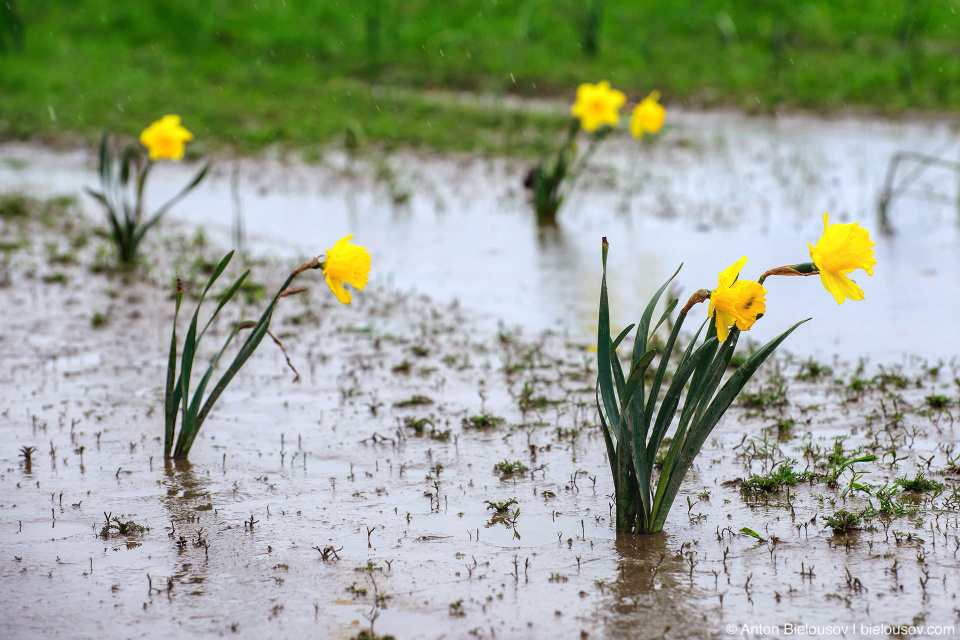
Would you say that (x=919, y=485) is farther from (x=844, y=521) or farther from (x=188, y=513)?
(x=188, y=513)

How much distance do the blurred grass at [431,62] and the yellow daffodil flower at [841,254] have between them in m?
9.33

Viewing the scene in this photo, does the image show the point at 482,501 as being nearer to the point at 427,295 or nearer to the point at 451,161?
the point at 427,295

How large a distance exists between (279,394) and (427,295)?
1986 millimetres

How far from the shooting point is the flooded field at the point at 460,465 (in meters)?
2.68

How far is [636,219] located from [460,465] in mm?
5253

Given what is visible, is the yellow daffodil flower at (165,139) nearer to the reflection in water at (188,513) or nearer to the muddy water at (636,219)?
the muddy water at (636,219)

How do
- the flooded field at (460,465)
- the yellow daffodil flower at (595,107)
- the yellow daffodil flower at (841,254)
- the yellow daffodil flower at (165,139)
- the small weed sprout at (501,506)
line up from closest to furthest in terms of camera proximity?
1. the yellow daffodil flower at (841,254)
2. the flooded field at (460,465)
3. the small weed sprout at (501,506)
4. the yellow daffodil flower at (165,139)
5. the yellow daffodil flower at (595,107)

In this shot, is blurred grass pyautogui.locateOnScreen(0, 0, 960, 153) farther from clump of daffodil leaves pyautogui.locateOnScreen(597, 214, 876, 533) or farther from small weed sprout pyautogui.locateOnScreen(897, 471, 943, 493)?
clump of daffodil leaves pyautogui.locateOnScreen(597, 214, 876, 533)

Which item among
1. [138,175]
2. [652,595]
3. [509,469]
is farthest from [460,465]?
[138,175]

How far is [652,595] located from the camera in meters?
2.71

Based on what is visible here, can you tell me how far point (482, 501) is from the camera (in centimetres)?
336

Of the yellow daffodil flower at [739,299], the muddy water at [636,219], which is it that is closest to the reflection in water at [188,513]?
the yellow daffodil flower at [739,299]

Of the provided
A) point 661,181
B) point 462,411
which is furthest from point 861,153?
point 462,411

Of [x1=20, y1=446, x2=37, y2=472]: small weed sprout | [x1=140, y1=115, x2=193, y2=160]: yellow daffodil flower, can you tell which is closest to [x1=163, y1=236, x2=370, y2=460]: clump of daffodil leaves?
[x1=20, y1=446, x2=37, y2=472]: small weed sprout
